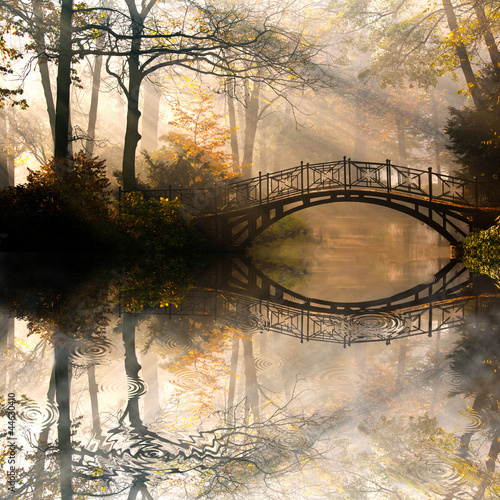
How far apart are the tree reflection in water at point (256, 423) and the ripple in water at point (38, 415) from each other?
0.02 metres

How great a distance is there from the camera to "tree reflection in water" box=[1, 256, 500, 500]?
74.4 inches

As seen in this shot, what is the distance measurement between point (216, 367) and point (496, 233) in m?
13.3

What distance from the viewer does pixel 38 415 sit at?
2.51 m

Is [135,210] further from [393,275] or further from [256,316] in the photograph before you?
[256,316]

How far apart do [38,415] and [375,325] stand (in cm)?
380

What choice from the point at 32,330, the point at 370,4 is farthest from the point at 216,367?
the point at 370,4

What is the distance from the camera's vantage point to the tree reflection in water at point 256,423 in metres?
1.89

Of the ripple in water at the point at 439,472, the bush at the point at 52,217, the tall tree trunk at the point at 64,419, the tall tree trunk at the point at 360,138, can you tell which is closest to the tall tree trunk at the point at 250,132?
the tall tree trunk at the point at 360,138

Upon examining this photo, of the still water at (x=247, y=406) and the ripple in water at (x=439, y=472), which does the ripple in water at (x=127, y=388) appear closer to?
the still water at (x=247, y=406)

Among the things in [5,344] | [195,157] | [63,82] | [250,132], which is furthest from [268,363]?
[250,132]

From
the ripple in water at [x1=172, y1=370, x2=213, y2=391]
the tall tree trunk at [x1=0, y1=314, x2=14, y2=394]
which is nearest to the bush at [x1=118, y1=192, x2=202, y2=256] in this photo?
the tall tree trunk at [x1=0, y1=314, x2=14, y2=394]

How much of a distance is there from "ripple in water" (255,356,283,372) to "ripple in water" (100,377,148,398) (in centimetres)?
80

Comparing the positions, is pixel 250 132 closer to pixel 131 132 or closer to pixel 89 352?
pixel 131 132

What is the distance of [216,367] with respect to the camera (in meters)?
3.36
